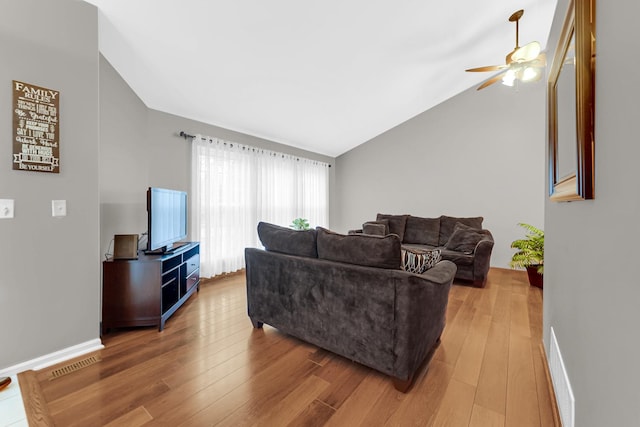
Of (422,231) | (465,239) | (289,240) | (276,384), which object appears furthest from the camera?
(422,231)

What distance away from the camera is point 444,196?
207 inches

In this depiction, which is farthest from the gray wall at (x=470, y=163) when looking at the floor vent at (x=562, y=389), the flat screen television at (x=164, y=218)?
the flat screen television at (x=164, y=218)

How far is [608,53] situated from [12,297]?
3188 mm

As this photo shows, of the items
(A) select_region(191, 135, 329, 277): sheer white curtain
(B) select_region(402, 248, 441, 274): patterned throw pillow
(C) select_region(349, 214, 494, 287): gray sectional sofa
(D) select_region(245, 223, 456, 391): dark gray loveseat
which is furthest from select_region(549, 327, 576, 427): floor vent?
(A) select_region(191, 135, 329, 277): sheer white curtain

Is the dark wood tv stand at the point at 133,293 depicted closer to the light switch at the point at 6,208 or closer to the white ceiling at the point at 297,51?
the light switch at the point at 6,208

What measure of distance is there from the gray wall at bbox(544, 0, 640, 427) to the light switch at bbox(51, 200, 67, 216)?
2938 mm

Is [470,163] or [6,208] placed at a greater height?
[470,163]

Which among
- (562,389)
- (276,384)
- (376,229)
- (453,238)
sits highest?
(376,229)

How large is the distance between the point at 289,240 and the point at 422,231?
11.0 feet

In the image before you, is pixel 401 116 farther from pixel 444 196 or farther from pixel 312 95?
pixel 312 95

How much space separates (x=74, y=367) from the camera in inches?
73.4

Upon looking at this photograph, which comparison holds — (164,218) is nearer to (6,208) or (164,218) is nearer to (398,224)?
(6,208)

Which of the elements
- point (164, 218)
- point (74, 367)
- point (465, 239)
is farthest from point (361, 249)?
point (465, 239)

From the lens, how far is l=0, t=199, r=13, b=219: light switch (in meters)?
1.69
